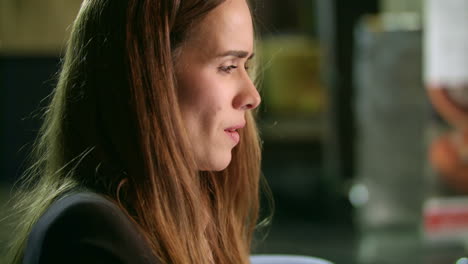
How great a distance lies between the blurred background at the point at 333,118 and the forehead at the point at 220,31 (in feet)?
1.01

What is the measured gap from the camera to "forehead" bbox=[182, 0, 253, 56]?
1.14 meters

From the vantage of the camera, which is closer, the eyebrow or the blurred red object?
the eyebrow

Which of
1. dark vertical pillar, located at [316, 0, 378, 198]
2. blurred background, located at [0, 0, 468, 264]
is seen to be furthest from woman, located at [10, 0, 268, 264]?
dark vertical pillar, located at [316, 0, 378, 198]

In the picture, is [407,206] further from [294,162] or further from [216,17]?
[216,17]

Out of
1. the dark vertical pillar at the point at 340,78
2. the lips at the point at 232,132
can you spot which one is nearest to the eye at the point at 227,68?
the lips at the point at 232,132

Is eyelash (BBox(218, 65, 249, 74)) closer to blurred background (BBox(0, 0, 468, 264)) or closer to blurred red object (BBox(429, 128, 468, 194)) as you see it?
blurred background (BBox(0, 0, 468, 264))

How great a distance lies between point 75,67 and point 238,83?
0.32 meters

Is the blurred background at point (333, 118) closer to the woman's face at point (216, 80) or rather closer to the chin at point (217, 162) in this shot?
the woman's face at point (216, 80)

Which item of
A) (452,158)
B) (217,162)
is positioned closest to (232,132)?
(217,162)

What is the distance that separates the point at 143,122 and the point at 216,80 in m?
0.18

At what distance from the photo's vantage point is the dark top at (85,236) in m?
0.93

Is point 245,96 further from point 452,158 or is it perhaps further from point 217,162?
point 452,158

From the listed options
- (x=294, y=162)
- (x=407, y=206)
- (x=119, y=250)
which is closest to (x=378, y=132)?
(x=407, y=206)

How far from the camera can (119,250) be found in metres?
0.96
